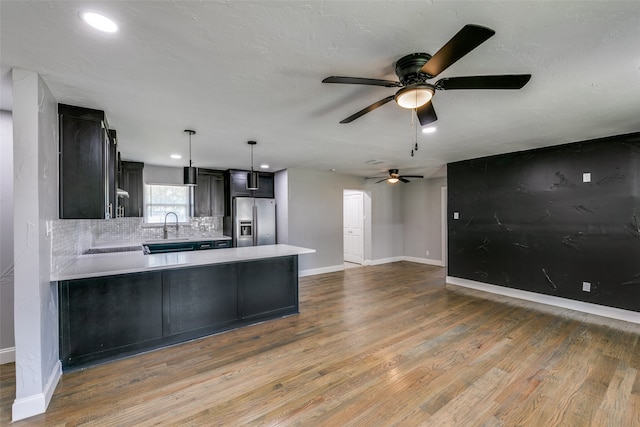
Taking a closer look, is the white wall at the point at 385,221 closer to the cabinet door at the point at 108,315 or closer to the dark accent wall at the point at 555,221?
the dark accent wall at the point at 555,221

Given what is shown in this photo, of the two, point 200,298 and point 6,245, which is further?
point 200,298

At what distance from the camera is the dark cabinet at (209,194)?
6.08 meters

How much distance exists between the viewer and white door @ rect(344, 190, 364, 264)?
25.3 ft

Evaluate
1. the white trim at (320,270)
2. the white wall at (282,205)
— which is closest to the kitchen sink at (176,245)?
the white wall at (282,205)

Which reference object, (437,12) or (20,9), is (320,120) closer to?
(437,12)

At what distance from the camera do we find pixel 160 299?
294 cm

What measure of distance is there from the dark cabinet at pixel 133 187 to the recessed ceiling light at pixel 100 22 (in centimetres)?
447

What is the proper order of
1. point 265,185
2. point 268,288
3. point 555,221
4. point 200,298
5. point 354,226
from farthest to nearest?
1. point 354,226
2. point 265,185
3. point 555,221
4. point 268,288
5. point 200,298

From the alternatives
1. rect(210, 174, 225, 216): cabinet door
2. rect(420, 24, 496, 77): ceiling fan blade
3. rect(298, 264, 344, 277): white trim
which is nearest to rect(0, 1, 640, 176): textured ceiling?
rect(420, 24, 496, 77): ceiling fan blade

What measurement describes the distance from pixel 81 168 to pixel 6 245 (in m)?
1.09

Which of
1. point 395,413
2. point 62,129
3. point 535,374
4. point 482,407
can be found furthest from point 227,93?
point 535,374

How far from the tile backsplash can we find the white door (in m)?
3.49

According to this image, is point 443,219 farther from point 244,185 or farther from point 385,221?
point 244,185

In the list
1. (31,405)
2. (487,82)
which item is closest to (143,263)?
(31,405)
